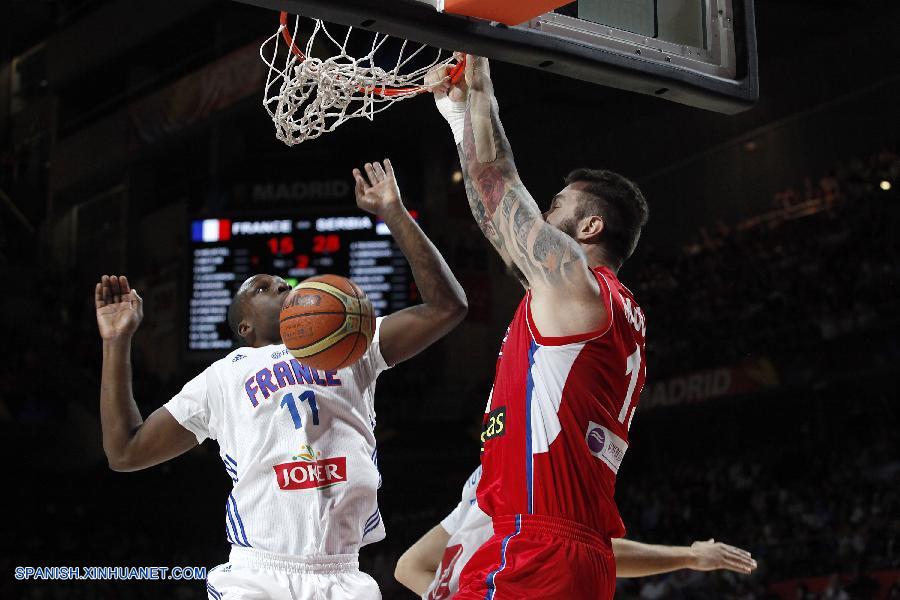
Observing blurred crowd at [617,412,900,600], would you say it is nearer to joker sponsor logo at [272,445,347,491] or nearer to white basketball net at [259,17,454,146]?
joker sponsor logo at [272,445,347,491]

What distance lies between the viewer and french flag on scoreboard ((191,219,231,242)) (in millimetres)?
9484

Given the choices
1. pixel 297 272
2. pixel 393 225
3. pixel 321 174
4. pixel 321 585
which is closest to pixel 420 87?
pixel 393 225

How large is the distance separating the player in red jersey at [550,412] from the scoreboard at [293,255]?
21.4 ft

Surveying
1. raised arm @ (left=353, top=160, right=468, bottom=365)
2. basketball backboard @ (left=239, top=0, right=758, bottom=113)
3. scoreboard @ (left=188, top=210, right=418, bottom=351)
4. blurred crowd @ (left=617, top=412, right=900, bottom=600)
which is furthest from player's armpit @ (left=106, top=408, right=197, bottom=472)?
blurred crowd @ (left=617, top=412, right=900, bottom=600)

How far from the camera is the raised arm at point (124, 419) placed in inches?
146

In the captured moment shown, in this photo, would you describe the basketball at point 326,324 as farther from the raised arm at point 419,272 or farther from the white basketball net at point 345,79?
the white basketball net at point 345,79

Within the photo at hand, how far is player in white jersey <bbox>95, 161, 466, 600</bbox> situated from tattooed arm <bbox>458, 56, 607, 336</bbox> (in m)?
0.65

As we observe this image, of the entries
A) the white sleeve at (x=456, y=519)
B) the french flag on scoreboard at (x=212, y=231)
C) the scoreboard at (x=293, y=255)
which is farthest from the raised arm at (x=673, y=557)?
the french flag on scoreboard at (x=212, y=231)

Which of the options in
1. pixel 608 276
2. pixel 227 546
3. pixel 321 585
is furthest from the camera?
pixel 227 546

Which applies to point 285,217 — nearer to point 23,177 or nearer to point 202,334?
point 202,334

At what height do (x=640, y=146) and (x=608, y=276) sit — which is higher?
(x=640, y=146)

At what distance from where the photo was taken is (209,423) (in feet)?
12.4

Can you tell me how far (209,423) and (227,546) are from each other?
30.4 feet

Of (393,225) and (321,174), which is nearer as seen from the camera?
(393,225)
